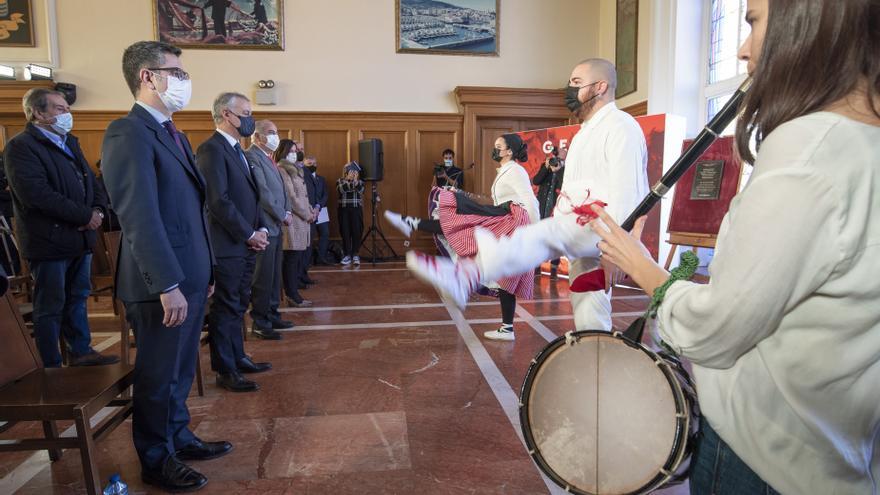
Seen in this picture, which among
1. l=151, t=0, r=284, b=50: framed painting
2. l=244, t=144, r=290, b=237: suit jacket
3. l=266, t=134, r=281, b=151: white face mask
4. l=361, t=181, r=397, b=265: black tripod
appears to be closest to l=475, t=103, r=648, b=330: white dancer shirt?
l=244, t=144, r=290, b=237: suit jacket

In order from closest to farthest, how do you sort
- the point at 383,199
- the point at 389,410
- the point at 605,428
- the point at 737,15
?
the point at 605,428 < the point at 389,410 < the point at 737,15 < the point at 383,199

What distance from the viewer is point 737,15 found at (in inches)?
242

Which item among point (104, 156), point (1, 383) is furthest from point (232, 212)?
point (1, 383)

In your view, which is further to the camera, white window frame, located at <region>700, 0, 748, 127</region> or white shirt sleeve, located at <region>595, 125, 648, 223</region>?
white window frame, located at <region>700, 0, 748, 127</region>

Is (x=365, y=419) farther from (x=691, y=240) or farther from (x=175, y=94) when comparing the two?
(x=691, y=240)

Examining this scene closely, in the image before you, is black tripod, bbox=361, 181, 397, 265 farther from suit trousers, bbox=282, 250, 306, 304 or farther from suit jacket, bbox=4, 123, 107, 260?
suit jacket, bbox=4, 123, 107, 260

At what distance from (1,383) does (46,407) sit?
0.36 meters

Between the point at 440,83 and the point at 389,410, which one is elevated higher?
the point at 440,83

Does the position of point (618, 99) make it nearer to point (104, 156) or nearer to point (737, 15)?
point (737, 15)

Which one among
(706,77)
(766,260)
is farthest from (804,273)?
(706,77)

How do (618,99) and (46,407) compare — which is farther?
A: (618,99)

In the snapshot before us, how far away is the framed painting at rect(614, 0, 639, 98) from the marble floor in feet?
15.1

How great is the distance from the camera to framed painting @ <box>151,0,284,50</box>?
8.47 metres

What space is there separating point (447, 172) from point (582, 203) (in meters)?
6.53
